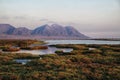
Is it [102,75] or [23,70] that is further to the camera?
[23,70]

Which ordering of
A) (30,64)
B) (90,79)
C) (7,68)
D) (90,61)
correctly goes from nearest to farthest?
(90,79)
(7,68)
(30,64)
(90,61)

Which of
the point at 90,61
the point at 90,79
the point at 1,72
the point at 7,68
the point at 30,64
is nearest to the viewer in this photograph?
the point at 90,79

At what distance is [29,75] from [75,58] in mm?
18558

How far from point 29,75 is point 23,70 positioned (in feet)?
13.1

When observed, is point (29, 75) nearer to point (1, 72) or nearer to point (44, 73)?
point (44, 73)

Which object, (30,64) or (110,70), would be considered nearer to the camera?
(110,70)

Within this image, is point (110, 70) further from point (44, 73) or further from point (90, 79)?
point (44, 73)

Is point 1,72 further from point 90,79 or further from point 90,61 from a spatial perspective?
point 90,61

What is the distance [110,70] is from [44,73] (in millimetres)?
9677

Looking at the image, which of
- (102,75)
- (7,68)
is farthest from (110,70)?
(7,68)

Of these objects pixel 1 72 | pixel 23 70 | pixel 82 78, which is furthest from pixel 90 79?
pixel 1 72

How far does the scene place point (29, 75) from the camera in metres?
32.4

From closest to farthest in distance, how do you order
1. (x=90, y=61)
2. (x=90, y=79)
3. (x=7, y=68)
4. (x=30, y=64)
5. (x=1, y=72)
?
(x=90, y=79), (x=1, y=72), (x=7, y=68), (x=30, y=64), (x=90, y=61)

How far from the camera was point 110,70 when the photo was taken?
35.8m
